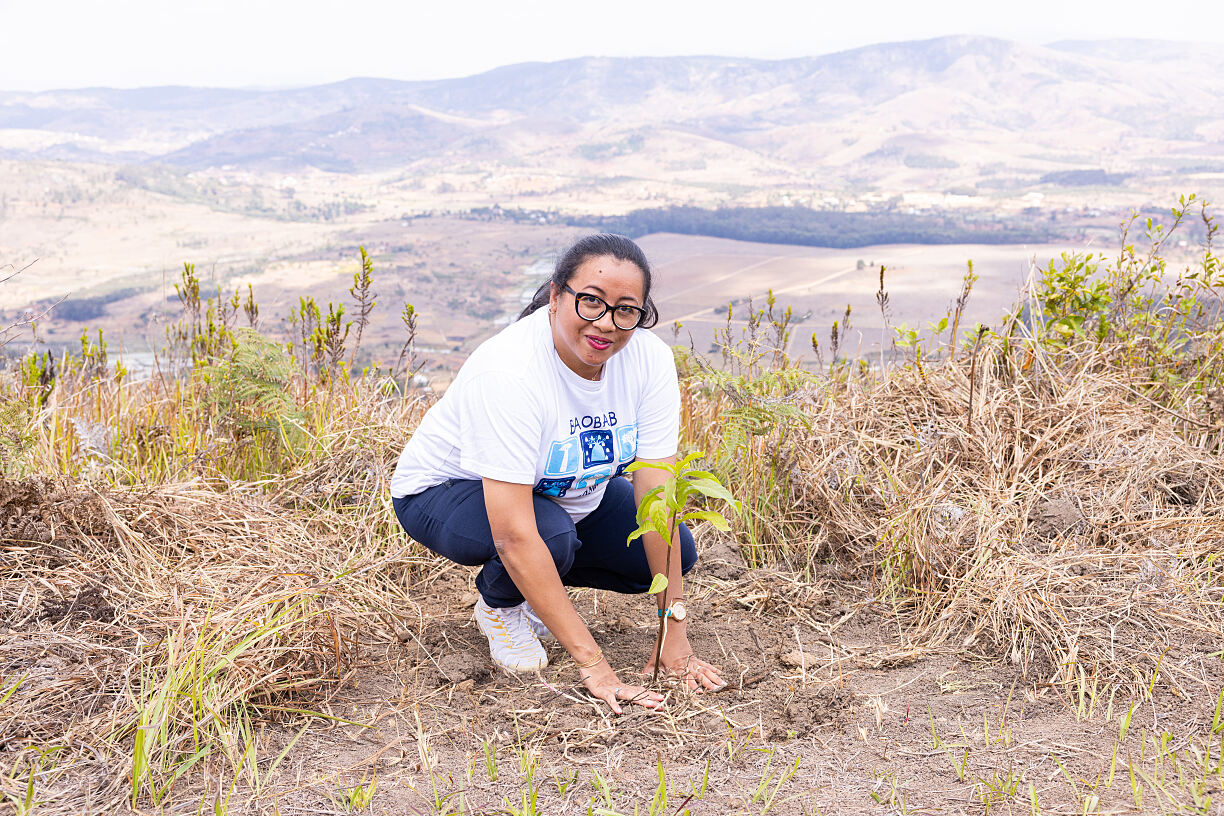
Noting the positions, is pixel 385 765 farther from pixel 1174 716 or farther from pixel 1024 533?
pixel 1024 533

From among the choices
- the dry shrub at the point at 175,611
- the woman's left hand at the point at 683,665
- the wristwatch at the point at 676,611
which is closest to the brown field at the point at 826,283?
the wristwatch at the point at 676,611

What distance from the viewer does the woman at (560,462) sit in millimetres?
2141

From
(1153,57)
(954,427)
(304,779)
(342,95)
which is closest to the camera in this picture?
(304,779)

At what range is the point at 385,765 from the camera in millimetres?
2002

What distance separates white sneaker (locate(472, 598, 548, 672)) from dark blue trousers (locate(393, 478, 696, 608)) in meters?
0.05

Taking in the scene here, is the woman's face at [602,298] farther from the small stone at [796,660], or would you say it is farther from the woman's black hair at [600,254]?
the small stone at [796,660]

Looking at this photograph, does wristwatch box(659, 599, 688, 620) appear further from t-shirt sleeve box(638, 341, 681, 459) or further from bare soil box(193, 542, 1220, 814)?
t-shirt sleeve box(638, 341, 681, 459)

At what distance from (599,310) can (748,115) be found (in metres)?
165

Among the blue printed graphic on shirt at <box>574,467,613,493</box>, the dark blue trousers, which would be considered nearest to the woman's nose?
the blue printed graphic on shirt at <box>574,467,613,493</box>

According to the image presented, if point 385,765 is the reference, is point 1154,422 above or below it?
above

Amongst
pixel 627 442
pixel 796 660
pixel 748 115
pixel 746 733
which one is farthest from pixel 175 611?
pixel 748 115

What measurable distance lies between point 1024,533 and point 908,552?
0.46 meters

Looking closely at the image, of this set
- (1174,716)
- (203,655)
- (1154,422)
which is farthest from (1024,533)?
(203,655)

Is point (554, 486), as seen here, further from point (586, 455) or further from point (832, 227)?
point (832, 227)
